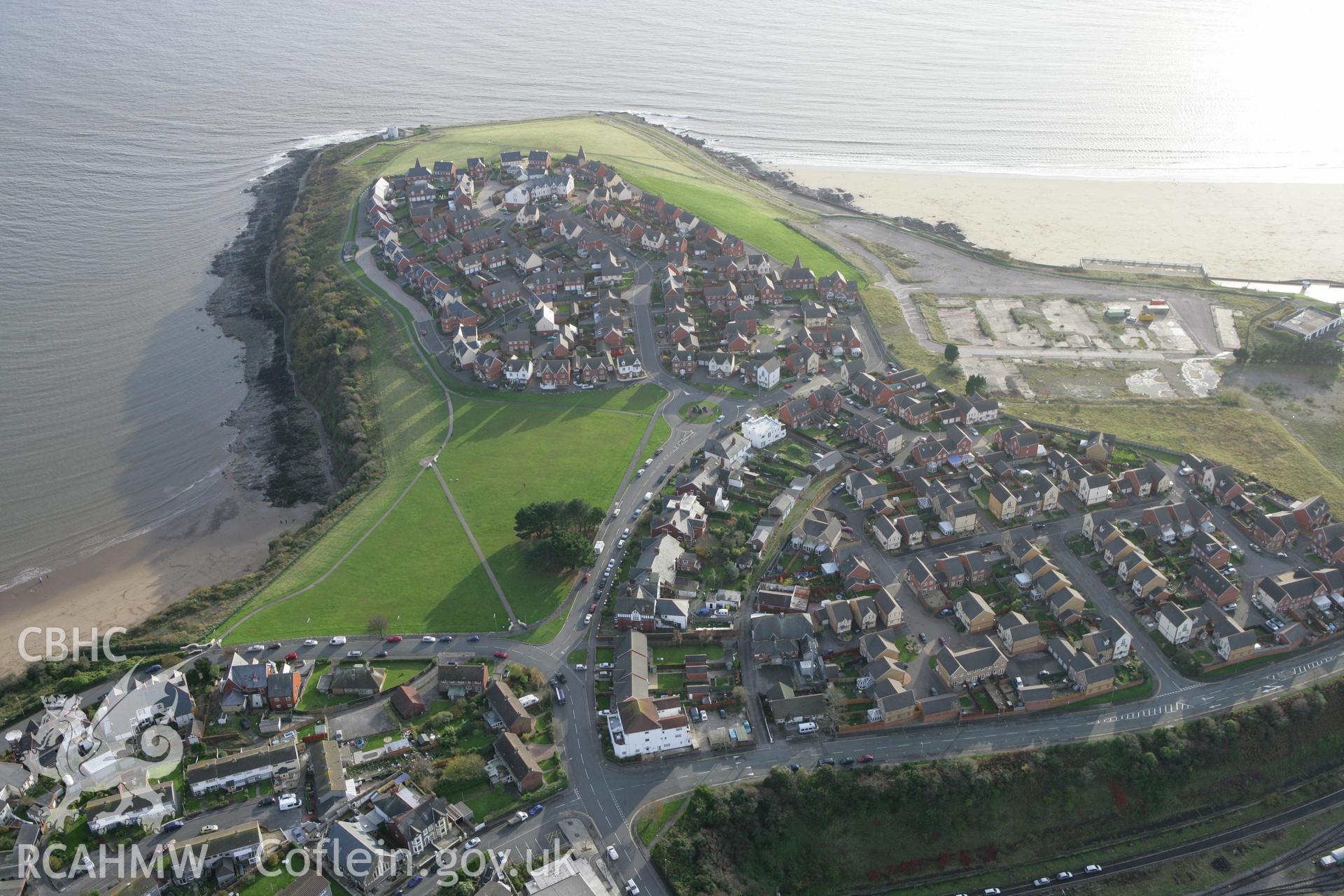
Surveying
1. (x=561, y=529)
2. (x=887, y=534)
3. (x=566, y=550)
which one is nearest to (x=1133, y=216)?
(x=887, y=534)

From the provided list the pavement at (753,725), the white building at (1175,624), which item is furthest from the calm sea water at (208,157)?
the white building at (1175,624)

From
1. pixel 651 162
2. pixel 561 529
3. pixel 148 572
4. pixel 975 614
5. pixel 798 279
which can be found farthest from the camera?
pixel 651 162

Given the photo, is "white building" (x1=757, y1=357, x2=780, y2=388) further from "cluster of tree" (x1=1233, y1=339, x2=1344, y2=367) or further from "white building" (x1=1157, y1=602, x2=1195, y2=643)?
"cluster of tree" (x1=1233, y1=339, x2=1344, y2=367)

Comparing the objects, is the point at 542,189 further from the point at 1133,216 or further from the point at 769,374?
the point at 1133,216

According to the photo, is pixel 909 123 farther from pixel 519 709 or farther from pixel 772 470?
pixel 519 709

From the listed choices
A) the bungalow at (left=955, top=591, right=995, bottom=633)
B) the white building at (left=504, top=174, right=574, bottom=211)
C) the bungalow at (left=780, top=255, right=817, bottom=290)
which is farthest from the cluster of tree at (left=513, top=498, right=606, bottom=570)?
the white building at (left=504, top=174, right=574, bottom=211)

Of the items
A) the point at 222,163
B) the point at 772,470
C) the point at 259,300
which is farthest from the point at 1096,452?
the point at 222,163
